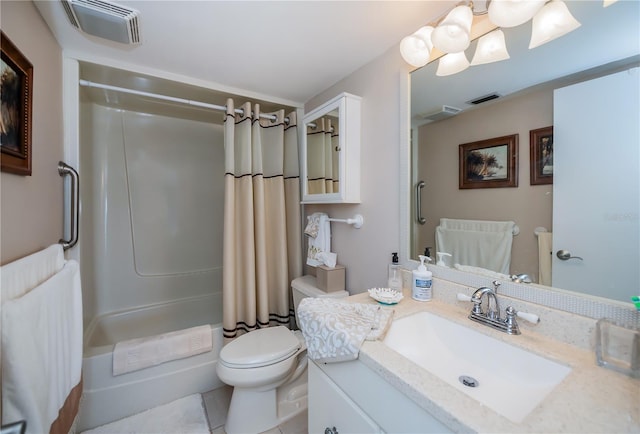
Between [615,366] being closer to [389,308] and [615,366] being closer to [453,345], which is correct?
[453,345]

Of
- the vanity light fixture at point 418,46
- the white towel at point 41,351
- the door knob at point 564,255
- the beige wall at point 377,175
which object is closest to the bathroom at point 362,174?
the beige wall at point 377,175

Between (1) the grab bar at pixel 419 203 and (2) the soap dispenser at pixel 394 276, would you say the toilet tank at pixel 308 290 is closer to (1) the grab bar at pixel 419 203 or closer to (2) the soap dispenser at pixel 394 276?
(2) the soap dispenser at pixel 394 276

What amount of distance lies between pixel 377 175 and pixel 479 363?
0.97 m

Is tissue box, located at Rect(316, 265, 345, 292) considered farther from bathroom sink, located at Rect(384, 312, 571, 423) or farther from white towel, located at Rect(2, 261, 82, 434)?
white towel, located at Rect(2, 261, 82, 434)

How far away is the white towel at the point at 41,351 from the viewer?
68 cm

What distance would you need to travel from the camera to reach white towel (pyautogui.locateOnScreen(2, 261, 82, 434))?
679 mm

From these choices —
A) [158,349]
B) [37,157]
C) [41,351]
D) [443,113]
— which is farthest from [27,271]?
[443,113]

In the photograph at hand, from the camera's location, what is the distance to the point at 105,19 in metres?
1.16

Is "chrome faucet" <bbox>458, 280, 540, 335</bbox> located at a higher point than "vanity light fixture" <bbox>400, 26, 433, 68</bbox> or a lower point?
lower

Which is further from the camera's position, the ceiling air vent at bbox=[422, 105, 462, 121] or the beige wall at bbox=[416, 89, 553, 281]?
the ceiling air vent at bbox=[422, 105, 462, 121]

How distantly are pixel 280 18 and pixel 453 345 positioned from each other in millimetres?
1513

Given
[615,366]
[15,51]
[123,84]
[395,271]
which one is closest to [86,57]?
[123,84]

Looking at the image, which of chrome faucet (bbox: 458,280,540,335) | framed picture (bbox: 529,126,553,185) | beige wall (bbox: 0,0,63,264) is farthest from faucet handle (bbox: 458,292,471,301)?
beige wall (bbox: 0,0,63,264)

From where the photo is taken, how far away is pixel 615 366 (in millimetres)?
682
